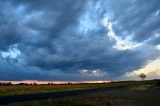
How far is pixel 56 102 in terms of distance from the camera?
3516 centimetres

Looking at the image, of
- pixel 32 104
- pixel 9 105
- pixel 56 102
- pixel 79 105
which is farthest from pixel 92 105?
pixel 9 105

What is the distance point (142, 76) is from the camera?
19550 cm

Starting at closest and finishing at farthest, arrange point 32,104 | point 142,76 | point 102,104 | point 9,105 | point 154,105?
point 9,105
point 32,104
point 102,104
point 154,105
point 142,76

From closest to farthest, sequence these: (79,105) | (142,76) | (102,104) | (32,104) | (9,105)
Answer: (9,105) < (32,104) < (79,105) < (102,104) < (142,76)

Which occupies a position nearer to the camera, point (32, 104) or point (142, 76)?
point (32, 104)

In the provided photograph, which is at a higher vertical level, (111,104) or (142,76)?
(142,76)

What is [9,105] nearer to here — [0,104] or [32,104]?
[0,104]

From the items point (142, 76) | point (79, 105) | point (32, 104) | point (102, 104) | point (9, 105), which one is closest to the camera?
point (9, 105)

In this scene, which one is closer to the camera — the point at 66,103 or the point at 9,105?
the point at 9,105

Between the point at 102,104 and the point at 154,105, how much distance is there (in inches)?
263

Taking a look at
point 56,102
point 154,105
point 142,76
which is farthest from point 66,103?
point 142,76

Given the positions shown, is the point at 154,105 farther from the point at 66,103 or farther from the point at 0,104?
the point at 0,104

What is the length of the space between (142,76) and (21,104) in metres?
170

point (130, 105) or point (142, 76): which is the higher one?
point (142, 76)
